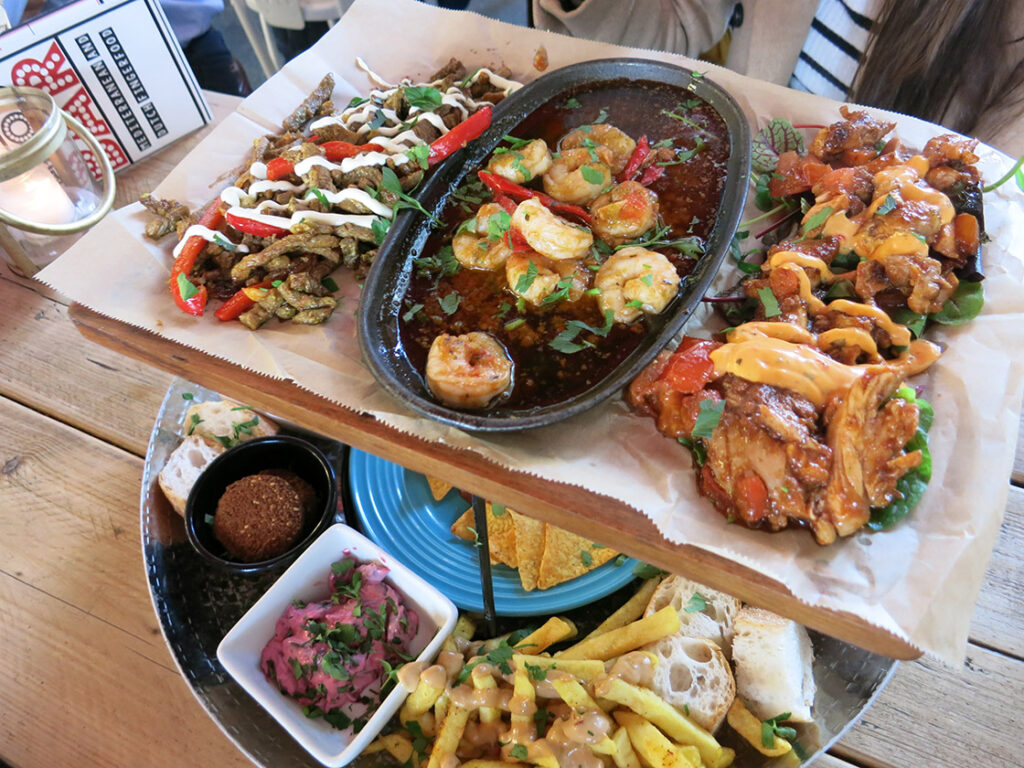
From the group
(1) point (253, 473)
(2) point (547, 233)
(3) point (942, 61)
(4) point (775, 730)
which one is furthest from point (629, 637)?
(3) point (942, 61)

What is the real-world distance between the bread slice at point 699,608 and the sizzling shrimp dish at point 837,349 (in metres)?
0.39

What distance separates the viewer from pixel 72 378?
2652 millimetres

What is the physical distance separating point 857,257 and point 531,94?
4.48 ft

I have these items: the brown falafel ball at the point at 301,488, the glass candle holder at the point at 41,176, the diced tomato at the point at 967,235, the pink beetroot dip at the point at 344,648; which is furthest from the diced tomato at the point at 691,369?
the glass candle holder at the point at 41,176

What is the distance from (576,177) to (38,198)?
2.03m

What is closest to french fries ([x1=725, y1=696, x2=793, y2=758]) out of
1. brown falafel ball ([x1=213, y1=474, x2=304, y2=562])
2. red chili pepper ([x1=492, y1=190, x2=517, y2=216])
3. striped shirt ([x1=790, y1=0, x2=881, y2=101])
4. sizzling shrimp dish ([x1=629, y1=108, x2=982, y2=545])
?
sizzling shrimp dish ([x1=629, y1=108, x2=982, y2=545])

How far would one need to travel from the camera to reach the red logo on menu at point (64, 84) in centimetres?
267

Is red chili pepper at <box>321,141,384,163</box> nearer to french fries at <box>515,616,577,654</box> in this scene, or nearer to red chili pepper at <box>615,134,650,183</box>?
red chili pepper at <box>615,134,650,183</box>

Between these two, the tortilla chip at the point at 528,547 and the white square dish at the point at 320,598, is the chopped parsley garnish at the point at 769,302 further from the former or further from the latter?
the white square dish at the point at 320,598

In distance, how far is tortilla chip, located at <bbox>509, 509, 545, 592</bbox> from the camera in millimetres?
1961

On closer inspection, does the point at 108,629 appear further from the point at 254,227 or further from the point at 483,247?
the point at 483,247

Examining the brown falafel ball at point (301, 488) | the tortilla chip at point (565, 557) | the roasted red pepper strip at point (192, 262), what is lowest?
the tortilla chip at point (565, 557)

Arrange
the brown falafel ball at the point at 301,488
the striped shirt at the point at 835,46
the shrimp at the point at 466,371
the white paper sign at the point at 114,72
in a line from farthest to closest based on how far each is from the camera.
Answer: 1. the striped shirt at the point at 835,46
2. the white paper sign at the point at 114,72
3. the brown falafel ball at the point at 301,488
4. the shrimp at the point at 466,371

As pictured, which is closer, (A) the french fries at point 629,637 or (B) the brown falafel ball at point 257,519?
(A) the french fries at point 629,637
